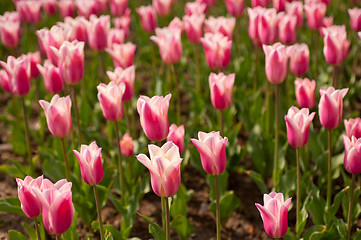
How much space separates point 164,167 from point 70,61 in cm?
120

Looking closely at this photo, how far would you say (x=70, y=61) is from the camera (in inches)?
113

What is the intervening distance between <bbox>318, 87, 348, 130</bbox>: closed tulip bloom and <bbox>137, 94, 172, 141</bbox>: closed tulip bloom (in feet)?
2.42

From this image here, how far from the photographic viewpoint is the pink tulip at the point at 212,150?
81.9 inches

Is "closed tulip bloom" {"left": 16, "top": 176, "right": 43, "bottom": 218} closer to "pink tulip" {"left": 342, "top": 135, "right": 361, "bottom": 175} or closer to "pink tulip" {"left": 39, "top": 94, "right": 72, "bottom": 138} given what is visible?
"pink tulip" {"left": 39, "top": 94, "right": 72, "bottom": 138}

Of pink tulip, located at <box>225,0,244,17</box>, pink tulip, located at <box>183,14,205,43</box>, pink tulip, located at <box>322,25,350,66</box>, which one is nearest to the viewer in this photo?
pink tulip, located at <box>322,25,350,66</box>

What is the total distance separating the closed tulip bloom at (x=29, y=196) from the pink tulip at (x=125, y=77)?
0.97 m

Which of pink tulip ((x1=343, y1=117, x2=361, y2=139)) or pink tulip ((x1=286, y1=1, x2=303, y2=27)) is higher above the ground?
pink tulip ((x1=286, y1=1, x2=303, y2=27))

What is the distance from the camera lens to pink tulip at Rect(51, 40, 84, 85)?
2830mm

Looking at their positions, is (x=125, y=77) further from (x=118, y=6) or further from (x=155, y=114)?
(x=118, y=6)

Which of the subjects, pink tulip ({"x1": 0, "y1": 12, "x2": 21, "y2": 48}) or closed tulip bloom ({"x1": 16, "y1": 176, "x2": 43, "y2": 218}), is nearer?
closed tulip bloom ({"x1": 16, "y1": 176, "x2": 43, "y2": 218})

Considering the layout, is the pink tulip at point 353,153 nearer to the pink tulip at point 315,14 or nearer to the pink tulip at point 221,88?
the pink tulip at point 221,88

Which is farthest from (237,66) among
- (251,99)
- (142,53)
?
(142,53)

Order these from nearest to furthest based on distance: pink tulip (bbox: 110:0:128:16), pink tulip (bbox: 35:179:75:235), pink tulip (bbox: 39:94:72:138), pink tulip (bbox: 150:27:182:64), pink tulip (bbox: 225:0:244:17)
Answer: pink tulip (bbox: 35:179:75:235) → pink tulip (bbox: 39:94:72:138) → pink tulip (bbox: 150:27:182:64) → pink tulip (bbox: 225:0:244:17) → pink tulip (bbox: 110:0:128:16)

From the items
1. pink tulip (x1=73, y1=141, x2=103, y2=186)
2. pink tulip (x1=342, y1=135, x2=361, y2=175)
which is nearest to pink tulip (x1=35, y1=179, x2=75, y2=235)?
pink tulip (x1=73, y1=141, x2=103, y2=186)
